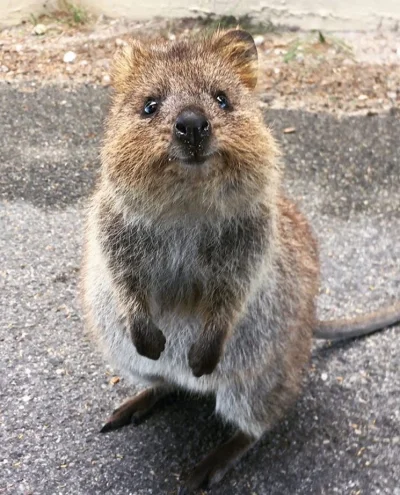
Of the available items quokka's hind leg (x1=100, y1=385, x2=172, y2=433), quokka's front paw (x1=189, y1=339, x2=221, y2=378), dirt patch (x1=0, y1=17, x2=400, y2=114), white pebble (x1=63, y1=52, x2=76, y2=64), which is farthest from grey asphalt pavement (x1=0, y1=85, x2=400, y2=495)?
white pebble (x1=63, y1=52, x2=76, y2=64)

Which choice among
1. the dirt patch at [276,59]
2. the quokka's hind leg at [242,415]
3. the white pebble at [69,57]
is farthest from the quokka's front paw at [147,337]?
the white pebble at [69,57]

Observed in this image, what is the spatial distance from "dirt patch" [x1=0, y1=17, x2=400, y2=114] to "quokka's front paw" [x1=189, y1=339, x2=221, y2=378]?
354 cm

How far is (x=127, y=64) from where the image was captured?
268 centimetres

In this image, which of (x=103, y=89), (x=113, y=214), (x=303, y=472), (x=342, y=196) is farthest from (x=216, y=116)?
(x=103, y=89)

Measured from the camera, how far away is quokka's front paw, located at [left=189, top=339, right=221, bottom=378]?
9.02 feet

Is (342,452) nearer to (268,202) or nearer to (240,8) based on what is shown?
(268,202)

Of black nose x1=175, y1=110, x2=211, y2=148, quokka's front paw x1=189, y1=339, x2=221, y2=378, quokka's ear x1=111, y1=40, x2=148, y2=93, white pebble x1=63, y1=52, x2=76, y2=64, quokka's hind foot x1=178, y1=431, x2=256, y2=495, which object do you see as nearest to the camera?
black nose x1=175, y1=110, x2=211, y2=148

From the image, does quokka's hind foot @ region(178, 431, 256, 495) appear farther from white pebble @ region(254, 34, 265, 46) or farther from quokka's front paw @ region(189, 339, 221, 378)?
white pebble @ region(254, 34, 265, 46)

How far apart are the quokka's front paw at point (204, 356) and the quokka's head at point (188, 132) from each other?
0.61 m

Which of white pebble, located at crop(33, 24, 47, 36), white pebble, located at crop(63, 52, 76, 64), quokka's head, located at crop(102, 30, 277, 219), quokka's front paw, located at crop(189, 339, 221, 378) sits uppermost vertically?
quokka's head, located at crop(102, 30, 277, 219)

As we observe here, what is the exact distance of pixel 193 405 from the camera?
3492 millimetres

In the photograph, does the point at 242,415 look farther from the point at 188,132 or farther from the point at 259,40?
the point at 259,40

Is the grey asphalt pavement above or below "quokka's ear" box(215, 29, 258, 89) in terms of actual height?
below

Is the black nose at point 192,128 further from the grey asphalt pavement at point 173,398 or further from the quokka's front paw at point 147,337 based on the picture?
the grey asphalt pavement at point 173,398
